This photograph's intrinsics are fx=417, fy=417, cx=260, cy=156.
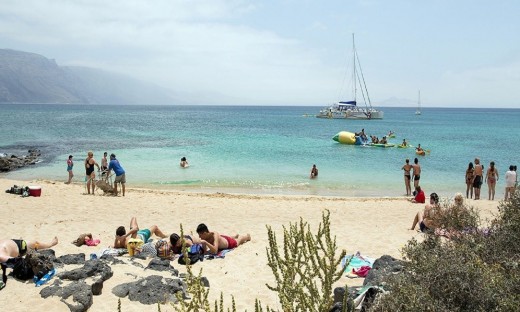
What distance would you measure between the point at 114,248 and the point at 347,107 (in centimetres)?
8220

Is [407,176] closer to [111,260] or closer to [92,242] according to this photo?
[92,242]

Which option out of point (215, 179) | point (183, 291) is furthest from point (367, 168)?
point (183, 291)

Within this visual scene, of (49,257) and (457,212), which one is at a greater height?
(457,212)

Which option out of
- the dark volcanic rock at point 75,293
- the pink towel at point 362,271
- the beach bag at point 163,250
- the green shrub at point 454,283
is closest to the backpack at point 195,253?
the beach bag at point 163,250

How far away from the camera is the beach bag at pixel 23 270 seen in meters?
6.64

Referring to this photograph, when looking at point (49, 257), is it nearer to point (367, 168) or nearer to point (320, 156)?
point (367, 168)

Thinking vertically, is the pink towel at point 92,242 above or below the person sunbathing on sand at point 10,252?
below

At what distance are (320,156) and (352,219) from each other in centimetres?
1898

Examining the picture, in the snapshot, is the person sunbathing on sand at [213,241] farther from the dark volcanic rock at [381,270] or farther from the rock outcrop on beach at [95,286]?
the dark volcanic rock at [381,270]

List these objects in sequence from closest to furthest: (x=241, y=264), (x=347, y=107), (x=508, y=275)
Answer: (x=508, y=275)
(x=241, y=264)
(x=347, y=107)

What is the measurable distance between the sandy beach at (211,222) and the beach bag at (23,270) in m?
0.13

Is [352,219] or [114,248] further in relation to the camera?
[352,219]

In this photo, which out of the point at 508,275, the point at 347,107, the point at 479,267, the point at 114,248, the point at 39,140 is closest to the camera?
the point at 479,267

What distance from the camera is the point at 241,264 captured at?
26.3 ft
